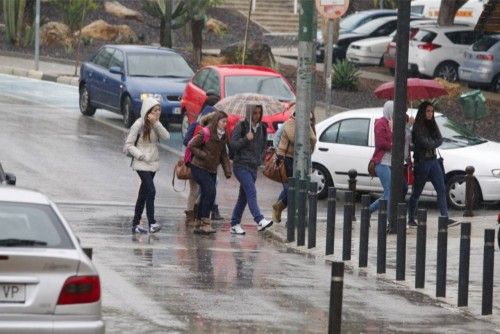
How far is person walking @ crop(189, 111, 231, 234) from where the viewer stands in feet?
62.5

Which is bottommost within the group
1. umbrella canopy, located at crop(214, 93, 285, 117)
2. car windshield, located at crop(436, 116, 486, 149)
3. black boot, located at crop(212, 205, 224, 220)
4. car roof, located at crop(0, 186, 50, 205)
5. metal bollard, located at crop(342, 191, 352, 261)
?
black boot, located at crop(212, 205, 224, 220)

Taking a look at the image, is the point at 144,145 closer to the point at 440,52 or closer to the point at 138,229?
the point at 138,229

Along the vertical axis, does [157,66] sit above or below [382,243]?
above

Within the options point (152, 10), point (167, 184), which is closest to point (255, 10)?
point (152, 10)

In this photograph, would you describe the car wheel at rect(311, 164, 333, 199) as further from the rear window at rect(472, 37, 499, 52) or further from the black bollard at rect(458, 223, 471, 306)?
the rear window at rect(472, 37, 499, 52)

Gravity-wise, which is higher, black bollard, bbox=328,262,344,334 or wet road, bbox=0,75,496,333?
black bollard, bbox=328,262,344,334

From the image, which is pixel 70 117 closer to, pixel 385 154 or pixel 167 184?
pixel 167 184

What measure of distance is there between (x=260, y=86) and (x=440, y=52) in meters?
12.7

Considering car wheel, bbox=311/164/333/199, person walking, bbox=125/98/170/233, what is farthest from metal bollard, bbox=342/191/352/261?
car wheel, bbox=311/164/333/199

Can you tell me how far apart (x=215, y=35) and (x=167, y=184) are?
1166 inches

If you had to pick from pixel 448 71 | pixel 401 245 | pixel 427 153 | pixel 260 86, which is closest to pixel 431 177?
pixel 427 153

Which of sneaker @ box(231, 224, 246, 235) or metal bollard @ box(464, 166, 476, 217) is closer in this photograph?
sneaker @ box(231, 224, 246, 235)

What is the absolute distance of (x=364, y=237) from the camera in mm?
17188

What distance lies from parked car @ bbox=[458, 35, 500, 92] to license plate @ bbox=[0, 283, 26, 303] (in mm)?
28404
